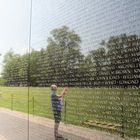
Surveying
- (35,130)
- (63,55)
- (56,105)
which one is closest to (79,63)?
(63,55)

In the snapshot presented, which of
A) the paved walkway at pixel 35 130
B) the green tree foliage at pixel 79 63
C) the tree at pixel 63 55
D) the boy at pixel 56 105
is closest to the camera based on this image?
the green tree foliage at pixel 79 63

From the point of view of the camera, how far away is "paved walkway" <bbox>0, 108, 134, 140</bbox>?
184cm

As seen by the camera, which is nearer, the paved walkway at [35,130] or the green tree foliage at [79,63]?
the green tree foliage at [79,63]

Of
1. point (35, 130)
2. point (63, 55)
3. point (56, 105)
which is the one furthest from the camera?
point (35, 130)

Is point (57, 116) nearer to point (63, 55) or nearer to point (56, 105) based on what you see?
point (56, 105)

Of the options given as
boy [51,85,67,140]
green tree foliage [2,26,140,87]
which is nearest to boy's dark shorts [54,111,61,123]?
boy [51,85,67,140]

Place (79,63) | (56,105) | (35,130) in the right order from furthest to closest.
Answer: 1. (35,130)
2. (56,105)
3. (79,63)

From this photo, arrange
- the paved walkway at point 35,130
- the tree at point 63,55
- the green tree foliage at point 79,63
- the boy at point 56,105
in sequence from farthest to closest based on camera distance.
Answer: the boy at point 56,105 < the tree at point 63,55 < the paved walkway at point 35,130 < the green tree foliage at point 79,63

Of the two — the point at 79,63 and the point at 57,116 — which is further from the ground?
the point at 79,63

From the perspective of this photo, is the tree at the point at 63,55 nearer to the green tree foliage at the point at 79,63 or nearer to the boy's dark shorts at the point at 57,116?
the green tree foliage at the point at 79,63

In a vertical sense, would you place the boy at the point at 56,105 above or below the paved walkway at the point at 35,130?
above

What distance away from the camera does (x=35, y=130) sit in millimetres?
2664

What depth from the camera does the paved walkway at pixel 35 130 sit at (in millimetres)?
1845

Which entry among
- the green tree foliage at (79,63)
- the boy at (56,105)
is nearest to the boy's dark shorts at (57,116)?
the boy at (56,105)
